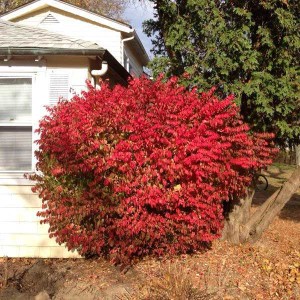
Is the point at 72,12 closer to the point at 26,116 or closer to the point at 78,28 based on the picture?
the point at 78,28

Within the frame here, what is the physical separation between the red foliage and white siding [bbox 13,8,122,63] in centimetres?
789

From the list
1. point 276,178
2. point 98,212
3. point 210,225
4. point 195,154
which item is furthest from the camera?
point 276,178

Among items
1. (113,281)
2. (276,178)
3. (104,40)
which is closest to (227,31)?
(113,281)

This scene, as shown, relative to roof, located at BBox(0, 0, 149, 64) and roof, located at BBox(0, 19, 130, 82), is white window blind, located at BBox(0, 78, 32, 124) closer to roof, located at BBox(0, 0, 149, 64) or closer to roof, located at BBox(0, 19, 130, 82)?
roof, located at BBox(0, 19, 130, 82)

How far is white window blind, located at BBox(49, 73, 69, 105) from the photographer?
635 centimetres

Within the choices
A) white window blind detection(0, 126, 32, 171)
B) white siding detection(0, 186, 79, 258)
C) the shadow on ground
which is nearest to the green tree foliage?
white window blind detection(0, 126, 32, 171)

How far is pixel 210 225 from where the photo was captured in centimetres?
571

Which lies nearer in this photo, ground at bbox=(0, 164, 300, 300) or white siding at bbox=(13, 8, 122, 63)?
ground at bbox=(0, 164, 300, 300)

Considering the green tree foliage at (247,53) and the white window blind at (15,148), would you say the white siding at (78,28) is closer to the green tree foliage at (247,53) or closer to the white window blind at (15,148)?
the green tree foliage at (247,53)

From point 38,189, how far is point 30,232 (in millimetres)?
811

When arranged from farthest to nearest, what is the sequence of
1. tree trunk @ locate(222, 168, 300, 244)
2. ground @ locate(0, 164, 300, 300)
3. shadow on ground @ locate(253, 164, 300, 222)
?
shadow on ground @ locate(253, 164, 300, 222), tree trunk @ locate(222, 168, 300, 244), ground @ locate(0, 164, 300, 300)

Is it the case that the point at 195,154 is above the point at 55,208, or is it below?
above

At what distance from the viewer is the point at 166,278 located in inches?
191

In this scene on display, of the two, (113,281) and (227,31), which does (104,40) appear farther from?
(113,281)
